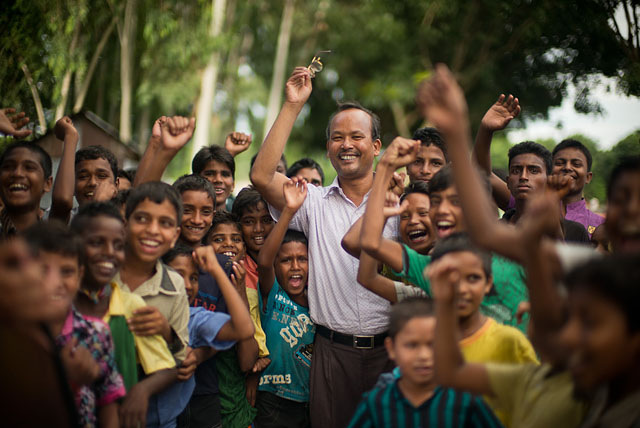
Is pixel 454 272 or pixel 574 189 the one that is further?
pixel 574 189

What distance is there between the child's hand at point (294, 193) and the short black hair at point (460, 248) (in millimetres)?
1121

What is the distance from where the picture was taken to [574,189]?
461cm

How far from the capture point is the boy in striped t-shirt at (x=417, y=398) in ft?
8.08

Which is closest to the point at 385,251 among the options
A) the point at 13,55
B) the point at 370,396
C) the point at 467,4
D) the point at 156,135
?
the point at 370,396

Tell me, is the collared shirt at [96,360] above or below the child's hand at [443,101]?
below

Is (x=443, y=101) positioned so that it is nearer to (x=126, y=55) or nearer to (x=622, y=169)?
→ (x=622, y=169)

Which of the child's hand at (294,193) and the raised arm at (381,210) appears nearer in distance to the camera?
the raised arm at (381,210)

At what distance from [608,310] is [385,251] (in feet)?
4.49

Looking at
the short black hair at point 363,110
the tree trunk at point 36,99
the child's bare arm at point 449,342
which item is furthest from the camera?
the tree trunk at point 36,99

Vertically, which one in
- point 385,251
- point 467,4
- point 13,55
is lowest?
point 385,251

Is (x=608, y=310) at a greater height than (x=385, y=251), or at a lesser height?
lesser

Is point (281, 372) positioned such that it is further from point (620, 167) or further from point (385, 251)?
point (620, 167)

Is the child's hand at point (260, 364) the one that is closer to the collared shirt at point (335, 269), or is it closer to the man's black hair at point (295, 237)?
the collared shirt at point (335, 269)

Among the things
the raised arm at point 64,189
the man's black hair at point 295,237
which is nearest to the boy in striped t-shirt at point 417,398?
the man's black hair at point 295,237
